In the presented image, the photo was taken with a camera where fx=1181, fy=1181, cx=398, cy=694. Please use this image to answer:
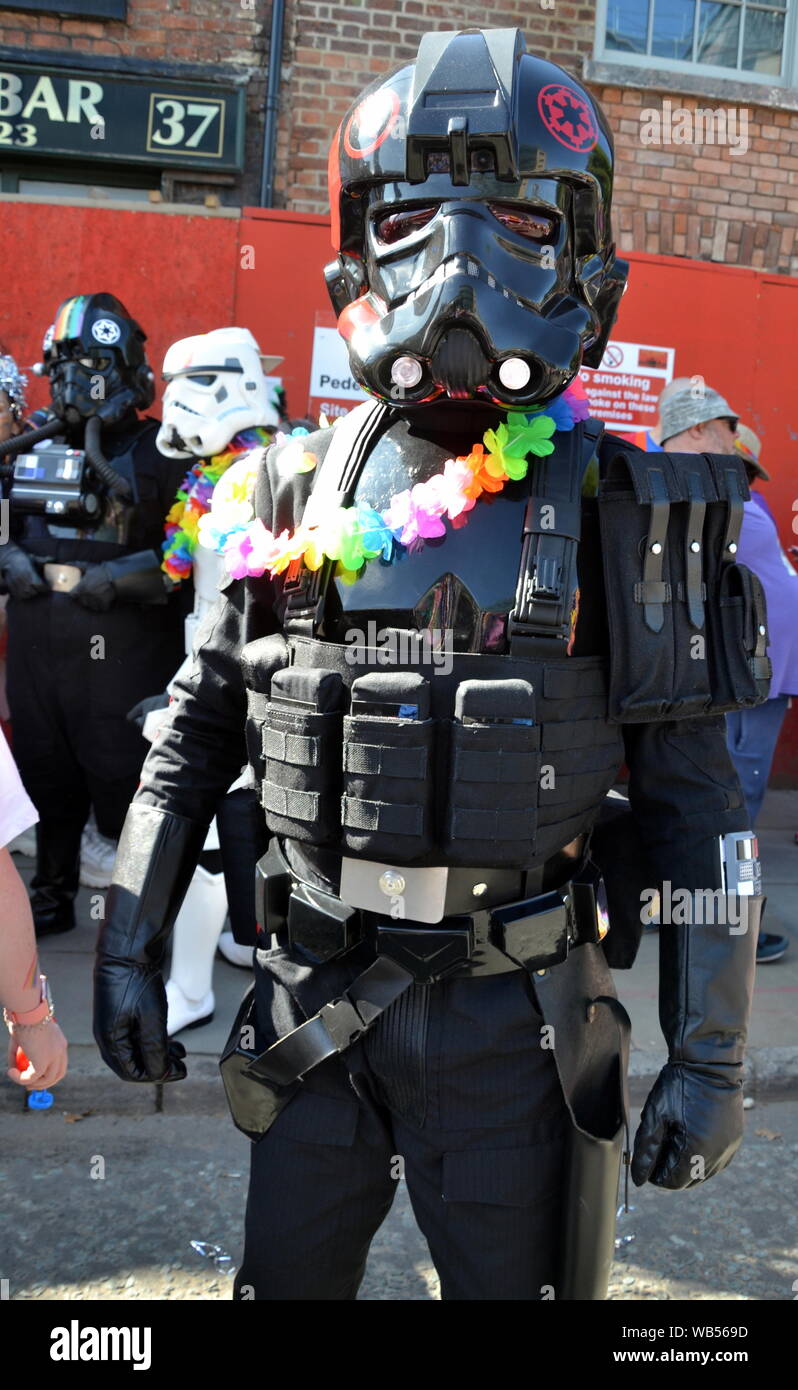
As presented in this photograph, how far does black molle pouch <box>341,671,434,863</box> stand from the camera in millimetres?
1620

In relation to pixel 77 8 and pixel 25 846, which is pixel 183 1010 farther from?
pixel 77 8

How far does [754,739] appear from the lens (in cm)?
452

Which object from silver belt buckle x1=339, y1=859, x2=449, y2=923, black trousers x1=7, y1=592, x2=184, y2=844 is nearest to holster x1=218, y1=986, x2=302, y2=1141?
silver belt buckle x1=339, y1=859, x2=449, y2=923

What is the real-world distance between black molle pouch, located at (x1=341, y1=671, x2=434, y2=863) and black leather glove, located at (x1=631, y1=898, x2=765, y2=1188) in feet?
1.54

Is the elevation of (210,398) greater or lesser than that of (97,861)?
greater

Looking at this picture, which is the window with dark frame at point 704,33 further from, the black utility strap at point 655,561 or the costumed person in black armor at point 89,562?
the black utility strap at point 655,561

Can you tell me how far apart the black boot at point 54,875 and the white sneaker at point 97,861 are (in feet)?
1.61

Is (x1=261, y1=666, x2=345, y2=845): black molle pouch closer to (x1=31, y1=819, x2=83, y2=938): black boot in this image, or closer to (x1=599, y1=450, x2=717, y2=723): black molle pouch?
(x1=599, y1=450, x2=717, y2=723): black molle pouch

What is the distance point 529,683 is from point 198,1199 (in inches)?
85.1

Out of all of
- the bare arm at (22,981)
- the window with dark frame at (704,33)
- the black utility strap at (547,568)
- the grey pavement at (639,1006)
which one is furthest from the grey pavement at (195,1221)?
the window with dark frame at (704,33)

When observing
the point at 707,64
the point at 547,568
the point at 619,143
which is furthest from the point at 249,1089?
the point at 707,64

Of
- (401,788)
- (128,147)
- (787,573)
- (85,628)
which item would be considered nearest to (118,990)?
(401,788)
